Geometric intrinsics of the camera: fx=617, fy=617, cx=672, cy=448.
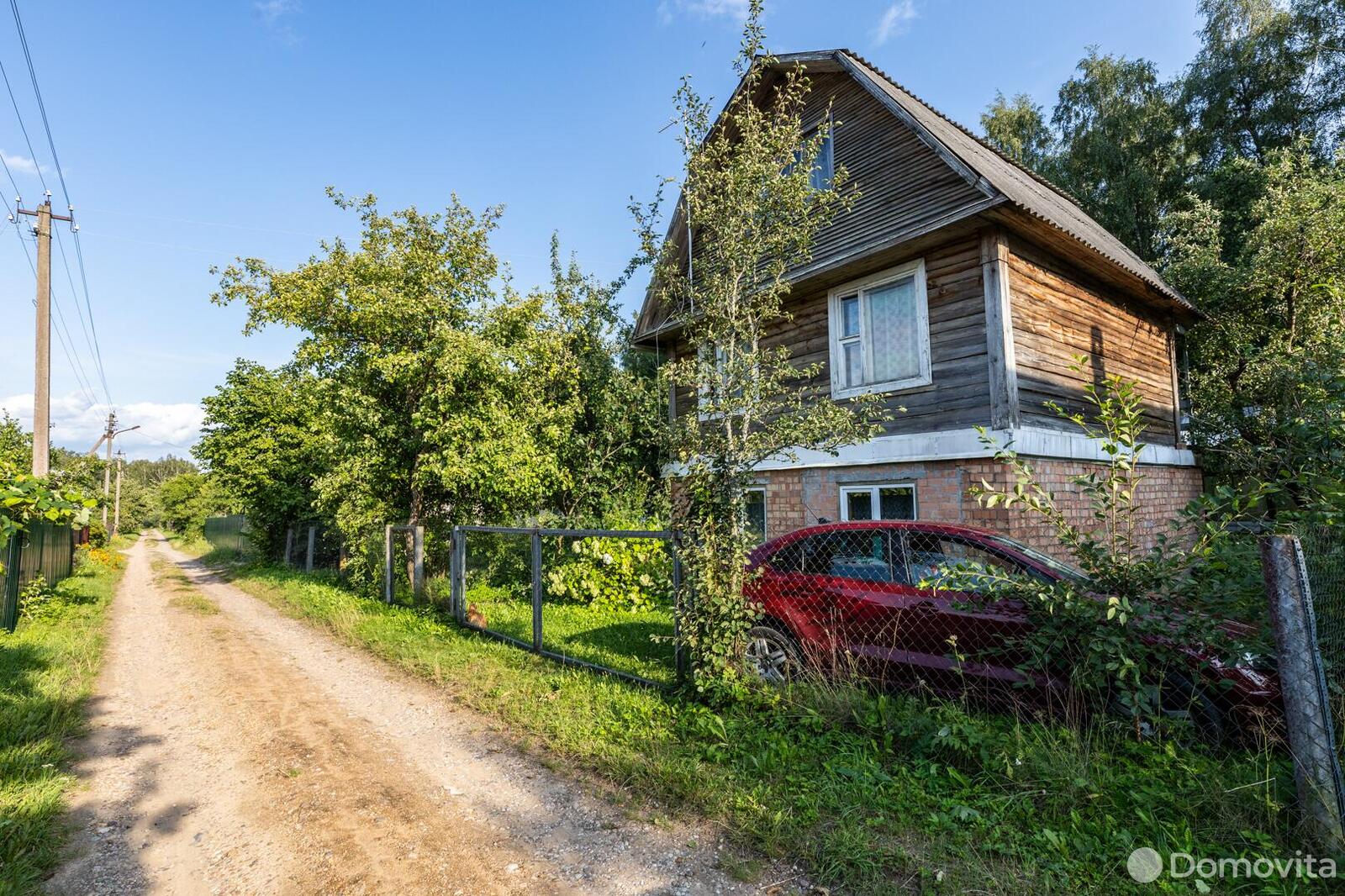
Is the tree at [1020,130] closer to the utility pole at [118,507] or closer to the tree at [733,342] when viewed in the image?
the tree at [733,342]

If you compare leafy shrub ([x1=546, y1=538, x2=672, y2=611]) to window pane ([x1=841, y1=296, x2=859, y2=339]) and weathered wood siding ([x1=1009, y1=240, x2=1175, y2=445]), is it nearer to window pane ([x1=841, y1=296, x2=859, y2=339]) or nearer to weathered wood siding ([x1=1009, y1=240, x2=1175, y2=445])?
window pane ([x1=841, y1=296, x2=859, y2=339])

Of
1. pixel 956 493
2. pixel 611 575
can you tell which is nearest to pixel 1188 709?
pixel 956 493

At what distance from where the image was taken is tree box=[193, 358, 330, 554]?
17.3m

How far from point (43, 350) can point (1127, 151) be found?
28.1m

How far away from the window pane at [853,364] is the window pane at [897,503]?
1.74 m

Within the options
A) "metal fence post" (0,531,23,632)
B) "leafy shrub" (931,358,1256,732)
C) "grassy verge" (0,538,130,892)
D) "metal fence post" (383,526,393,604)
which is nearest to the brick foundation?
"leafy shrub" (931,358,1256,732)

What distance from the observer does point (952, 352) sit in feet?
26.8

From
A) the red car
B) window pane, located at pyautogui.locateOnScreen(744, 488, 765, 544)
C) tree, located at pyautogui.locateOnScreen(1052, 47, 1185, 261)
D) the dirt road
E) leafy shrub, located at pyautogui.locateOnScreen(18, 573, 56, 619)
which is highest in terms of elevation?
tree, located at pyautogui.locateOnScreen(1052, 47, 1185, 261)

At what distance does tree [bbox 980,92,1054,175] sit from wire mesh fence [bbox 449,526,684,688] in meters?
20.6

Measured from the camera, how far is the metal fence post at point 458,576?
326 inches

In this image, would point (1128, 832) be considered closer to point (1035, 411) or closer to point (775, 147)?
point (775, 147)

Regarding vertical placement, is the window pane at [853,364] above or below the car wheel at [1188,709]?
above

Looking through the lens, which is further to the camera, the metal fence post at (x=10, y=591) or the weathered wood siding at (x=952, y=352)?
the metal fence post at (x=10, y=591)

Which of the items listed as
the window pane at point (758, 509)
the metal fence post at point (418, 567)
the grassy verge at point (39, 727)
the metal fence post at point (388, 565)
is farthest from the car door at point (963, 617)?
the metal fence post at point (388, 565)
